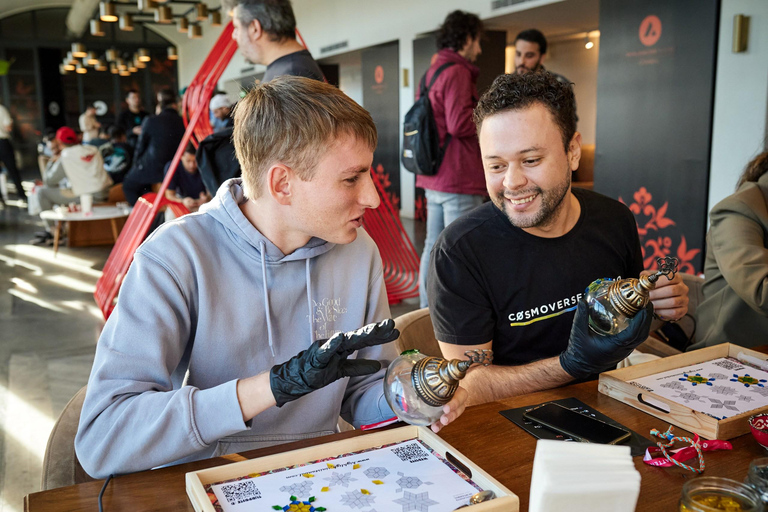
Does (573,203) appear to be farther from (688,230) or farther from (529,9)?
(529,9)

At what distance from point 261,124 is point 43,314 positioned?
4379 mm

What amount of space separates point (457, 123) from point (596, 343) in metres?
2.73

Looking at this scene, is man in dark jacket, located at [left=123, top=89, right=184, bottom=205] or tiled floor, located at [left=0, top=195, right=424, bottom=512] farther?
man in dark jacket, located at [left=123, top=89, right=184, bottom=205]

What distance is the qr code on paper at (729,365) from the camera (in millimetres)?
1553

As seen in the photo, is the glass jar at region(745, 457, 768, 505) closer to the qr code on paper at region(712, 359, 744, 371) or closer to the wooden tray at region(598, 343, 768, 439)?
the wooden tray at region(598, 343, 768, 439)

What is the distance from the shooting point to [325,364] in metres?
1.08

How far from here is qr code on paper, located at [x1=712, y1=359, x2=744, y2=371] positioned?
1.55 meters

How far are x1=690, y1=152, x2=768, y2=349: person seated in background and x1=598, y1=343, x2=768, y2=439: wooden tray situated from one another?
487 millimetres

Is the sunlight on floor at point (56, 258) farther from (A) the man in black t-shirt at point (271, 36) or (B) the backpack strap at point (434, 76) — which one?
(A) the man in black t-shirt at point (271, 36)

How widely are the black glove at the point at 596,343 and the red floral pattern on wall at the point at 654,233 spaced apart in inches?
141

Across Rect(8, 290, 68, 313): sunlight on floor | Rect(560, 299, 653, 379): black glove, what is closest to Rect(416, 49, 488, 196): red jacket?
Rect(560, 299, 653, 379): black glove

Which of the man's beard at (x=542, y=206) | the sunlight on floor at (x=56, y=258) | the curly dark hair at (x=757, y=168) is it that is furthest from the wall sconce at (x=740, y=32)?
the sunlight on floor at (x=56, y=258)

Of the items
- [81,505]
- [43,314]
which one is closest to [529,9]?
[43,314]

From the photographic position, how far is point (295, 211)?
1396 millimetres
